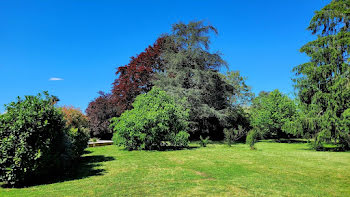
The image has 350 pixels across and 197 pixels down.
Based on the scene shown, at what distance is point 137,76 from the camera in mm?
26656

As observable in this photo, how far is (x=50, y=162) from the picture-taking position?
289 inches

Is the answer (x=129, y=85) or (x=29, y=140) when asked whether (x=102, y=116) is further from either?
(x=29, y=140)

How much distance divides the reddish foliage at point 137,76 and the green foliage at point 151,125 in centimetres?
936

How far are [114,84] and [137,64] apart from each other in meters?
4.22

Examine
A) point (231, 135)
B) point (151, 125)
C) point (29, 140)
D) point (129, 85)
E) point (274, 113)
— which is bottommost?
point (231, 135)

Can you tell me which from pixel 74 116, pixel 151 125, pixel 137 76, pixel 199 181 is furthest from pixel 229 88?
pixel 199 181

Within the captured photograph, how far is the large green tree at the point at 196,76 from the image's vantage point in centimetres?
2369

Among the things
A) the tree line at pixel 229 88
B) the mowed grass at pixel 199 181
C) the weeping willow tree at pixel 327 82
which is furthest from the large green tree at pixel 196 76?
the mowed grass at pixel 199 181

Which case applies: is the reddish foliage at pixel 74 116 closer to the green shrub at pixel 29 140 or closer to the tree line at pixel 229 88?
the tree line at pixel 229 88

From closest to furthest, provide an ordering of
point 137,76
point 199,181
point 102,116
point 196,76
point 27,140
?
point 27,140
point 199,181
point 196,76
point 137,76
point 102,116

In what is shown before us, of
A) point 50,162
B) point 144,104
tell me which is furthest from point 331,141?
point 50,162

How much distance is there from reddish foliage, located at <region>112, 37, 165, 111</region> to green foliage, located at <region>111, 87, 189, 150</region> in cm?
936

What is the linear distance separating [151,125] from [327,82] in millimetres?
13447

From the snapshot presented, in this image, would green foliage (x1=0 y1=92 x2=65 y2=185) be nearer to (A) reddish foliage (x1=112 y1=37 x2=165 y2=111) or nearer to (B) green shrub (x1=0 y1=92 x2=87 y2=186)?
(B) green shrub (x1=0 y1=92 x2=87 y2=186)
